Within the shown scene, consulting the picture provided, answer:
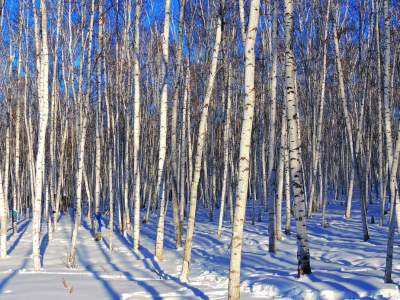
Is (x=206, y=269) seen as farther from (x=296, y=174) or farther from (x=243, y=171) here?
(x=243, y=171)

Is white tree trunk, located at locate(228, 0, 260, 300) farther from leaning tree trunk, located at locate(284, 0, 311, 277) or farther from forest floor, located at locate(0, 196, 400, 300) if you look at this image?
leaning tree trunk, located at locate(284, 0, 311, 277)

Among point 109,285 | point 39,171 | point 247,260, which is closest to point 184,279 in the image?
point 109,285

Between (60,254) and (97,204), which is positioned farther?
(97,204)

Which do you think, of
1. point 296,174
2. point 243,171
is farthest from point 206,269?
point 243,171

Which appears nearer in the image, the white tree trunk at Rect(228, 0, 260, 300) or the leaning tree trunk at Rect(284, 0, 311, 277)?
the white tree trunk at Rect(228, 0, 260, 300)

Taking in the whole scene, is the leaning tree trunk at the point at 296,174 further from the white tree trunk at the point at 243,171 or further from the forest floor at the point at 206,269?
the white tree trunk at the point at 243,171

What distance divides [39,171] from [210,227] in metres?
7.69

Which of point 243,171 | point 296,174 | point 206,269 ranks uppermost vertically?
point 243,171

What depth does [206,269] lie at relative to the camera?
652 cm

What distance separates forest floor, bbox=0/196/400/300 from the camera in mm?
4539

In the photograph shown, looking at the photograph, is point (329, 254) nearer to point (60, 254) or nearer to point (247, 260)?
point (247, 260)

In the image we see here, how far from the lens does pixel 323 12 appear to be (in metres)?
11.2

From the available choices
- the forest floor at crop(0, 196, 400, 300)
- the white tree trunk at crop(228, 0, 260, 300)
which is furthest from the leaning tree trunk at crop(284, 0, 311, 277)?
the white tree trunk at crop(228, 0, 260, 300)

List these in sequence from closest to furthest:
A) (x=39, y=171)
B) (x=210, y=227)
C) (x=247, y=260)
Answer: (x=39, y=171) → (x=247, y=260) → (x=210, y=227)
